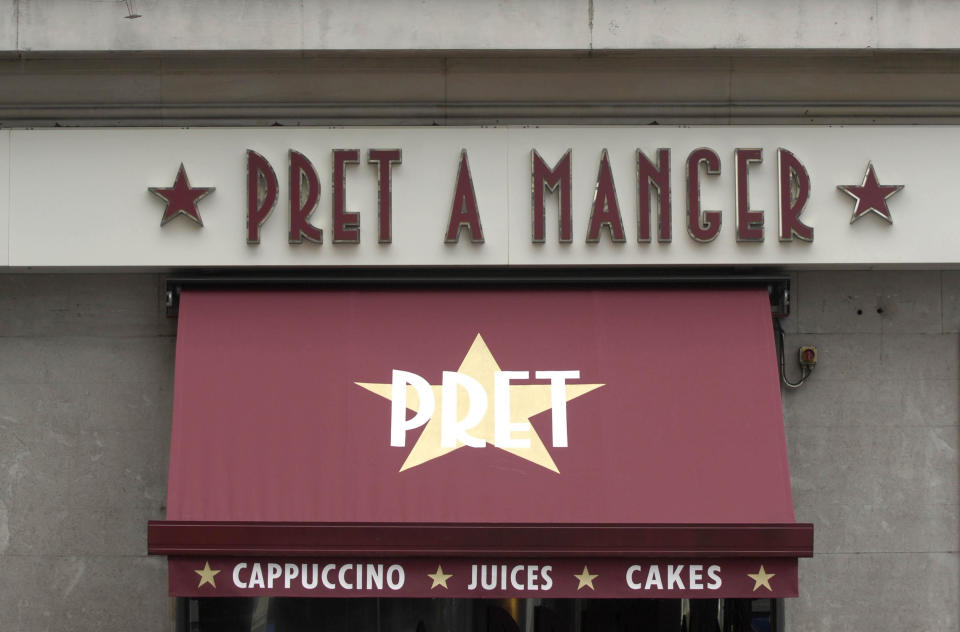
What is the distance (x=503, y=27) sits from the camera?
8.70 m

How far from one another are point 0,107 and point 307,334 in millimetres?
3264

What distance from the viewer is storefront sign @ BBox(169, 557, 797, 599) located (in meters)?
8.09

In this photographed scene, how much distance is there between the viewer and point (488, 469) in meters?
8.41

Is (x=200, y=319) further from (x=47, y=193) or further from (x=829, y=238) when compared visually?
(x=829, y=238)

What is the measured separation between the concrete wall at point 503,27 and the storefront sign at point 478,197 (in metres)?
0.70

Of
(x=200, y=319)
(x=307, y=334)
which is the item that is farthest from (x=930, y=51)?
(x=200, y=319)

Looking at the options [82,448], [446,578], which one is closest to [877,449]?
[446,578]

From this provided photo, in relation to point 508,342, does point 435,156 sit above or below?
above

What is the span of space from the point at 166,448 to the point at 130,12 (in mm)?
3566

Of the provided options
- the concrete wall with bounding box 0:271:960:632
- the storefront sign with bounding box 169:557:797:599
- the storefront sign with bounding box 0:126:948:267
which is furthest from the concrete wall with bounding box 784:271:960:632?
the storefront sign with bounding box 169:557:797:599

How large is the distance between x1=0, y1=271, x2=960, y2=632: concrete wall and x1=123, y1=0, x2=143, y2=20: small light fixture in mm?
2147

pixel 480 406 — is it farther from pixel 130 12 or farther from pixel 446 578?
pixel 130 12

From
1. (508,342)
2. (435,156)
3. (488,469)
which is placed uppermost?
(435,156)

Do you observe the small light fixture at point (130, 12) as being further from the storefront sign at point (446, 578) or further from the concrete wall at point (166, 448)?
the storefront sign at point (446, 578)
